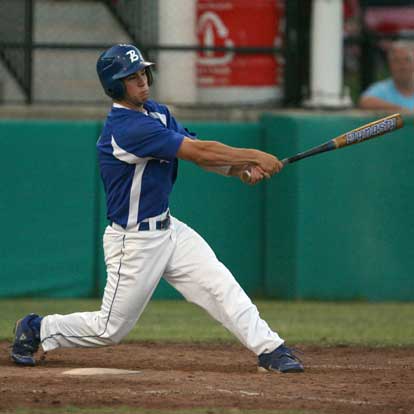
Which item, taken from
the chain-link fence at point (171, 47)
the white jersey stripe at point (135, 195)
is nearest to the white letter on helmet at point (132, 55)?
the white jersey stripe at point (135, 195)

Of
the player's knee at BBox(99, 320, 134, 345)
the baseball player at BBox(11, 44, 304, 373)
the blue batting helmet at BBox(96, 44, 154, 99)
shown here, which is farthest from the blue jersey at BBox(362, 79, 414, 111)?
the player's knee at BBox(99, 320, 134, 345)

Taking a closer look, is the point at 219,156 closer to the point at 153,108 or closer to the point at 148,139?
the point at 148,139

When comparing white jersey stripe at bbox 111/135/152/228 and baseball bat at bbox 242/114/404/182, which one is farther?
baseball bat at bbox 242/114/404/182

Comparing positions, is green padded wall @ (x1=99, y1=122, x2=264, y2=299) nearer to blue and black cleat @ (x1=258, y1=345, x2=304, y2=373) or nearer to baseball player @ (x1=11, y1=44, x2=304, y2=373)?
baseball player @ (x1=11, y1=44, x2=304, y2=373)

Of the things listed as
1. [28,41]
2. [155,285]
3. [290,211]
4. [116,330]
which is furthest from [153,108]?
[28,41]

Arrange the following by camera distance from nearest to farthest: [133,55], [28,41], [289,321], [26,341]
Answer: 1. [133,55]
2. [26,341]
3. [289,321]
4. [28,41]

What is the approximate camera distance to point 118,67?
244 inches

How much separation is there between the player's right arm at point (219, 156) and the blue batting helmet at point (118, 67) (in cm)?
47

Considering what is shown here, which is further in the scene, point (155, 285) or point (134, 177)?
point (155, 285)

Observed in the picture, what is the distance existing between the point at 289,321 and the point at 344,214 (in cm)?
170

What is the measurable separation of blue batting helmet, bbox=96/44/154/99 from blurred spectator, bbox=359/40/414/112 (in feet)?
16.8

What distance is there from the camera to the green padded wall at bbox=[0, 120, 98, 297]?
10.3 meters

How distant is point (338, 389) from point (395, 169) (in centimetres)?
489

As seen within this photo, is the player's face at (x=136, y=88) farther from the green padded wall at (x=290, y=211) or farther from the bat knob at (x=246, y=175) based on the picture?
the green padded wall at (x=290, y=211)
